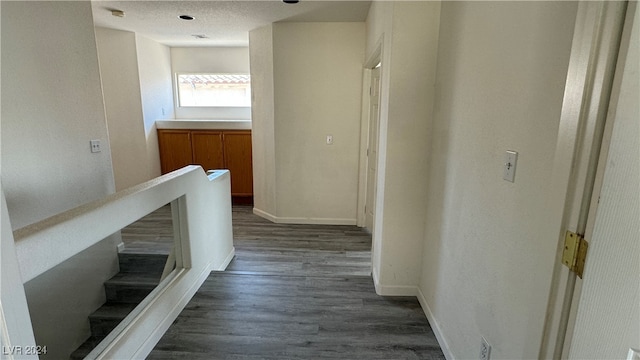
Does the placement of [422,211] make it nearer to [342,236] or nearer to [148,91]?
[342,236]

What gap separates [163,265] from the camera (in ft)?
8.22

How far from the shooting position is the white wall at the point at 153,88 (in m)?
4.71

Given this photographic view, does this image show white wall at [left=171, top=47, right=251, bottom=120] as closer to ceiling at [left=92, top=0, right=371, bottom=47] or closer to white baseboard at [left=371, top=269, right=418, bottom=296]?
ceiling at [left=92, top=0, right=371, bottom=47]

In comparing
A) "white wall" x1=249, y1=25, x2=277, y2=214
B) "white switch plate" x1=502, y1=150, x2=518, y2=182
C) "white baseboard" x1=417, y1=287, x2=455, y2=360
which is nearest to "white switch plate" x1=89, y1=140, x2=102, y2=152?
"white wall" x1=249, y1=25, x2=277, y2=214

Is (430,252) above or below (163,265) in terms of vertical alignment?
above

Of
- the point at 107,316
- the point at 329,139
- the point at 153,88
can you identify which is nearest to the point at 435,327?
the point at 107,316

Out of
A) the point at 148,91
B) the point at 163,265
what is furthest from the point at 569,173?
the point at 148,91

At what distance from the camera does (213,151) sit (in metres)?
5.11

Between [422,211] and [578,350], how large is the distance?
4.80 feet

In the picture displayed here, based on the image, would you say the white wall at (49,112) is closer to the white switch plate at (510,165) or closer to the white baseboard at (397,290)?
the white baseboard at (397,290)

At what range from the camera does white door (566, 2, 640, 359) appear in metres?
0.56

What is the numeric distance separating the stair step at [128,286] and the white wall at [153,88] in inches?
104

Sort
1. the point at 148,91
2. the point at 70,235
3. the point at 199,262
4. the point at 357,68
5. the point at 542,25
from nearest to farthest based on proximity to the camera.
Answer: the point at 542,25 < the point at 70,235 < the point at 199,262 < the point at 357,68 < the point at 148,91

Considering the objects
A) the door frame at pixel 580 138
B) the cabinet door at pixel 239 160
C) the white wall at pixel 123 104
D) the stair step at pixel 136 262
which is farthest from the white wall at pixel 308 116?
the door frame at pixel 580 138
